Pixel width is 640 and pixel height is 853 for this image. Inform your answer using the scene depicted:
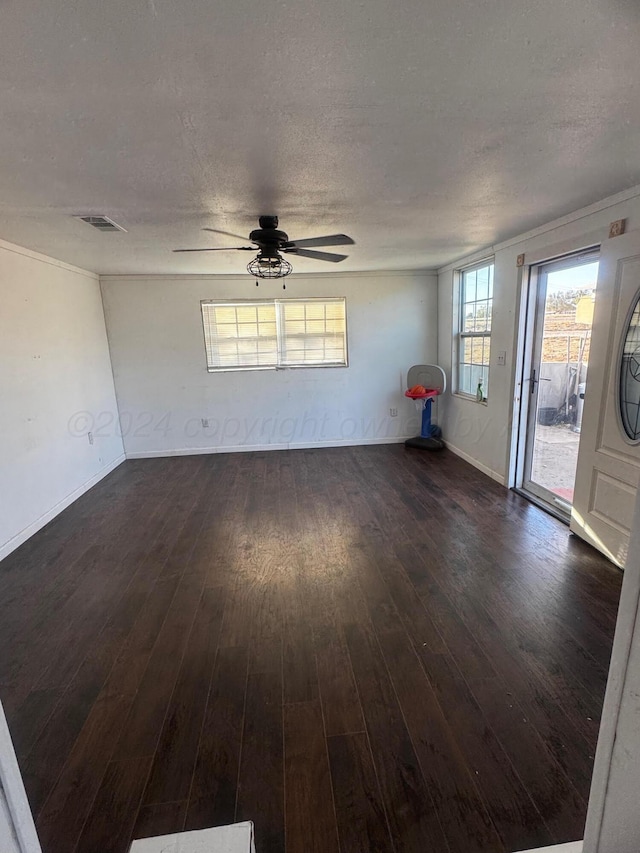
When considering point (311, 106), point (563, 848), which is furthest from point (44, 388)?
point (563, 848)

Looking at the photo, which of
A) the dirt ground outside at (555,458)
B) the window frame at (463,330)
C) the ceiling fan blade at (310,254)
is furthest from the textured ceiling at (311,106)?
the dirt ground outside at (555,458)

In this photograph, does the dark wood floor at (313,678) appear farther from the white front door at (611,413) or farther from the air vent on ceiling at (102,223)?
the air vent on ceiling at (102,223)

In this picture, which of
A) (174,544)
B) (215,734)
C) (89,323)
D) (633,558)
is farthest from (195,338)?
(633,558)

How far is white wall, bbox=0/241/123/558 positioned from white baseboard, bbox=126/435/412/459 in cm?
67

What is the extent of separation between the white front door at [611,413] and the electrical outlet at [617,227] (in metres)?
0.04

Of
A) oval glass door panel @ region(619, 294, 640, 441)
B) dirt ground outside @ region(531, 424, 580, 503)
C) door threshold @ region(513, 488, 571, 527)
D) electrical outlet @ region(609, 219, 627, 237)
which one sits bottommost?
door threshold @ region(513, 488, 571, 527)

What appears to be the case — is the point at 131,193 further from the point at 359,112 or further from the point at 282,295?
the point at 282,295

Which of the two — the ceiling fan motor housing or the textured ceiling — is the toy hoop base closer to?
the textured ceiling

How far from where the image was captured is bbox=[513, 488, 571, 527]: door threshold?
3182 mm

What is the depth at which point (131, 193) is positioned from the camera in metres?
2.16

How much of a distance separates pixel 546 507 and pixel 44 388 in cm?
454

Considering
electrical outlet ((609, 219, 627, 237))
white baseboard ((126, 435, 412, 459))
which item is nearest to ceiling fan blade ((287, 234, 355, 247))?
electrical outlet ((609, 219, 627, 237))

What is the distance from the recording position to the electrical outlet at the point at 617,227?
2.41 m

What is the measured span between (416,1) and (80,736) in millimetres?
2617
